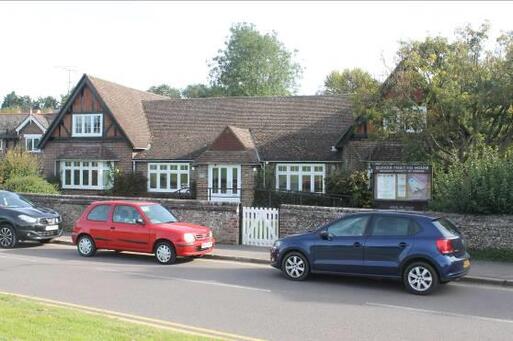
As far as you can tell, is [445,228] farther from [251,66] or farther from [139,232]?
[251,66]

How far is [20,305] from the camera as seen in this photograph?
812 centimetres

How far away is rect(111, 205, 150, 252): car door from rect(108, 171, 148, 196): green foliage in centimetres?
1756

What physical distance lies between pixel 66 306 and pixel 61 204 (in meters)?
13.2

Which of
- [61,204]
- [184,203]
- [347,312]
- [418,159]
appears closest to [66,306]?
[347,312]

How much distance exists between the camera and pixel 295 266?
11922 mm

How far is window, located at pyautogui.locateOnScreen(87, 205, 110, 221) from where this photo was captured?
49.9 ft

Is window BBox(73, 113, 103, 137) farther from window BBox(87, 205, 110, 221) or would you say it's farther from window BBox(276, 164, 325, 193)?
window BBox(87, 205, 110, 221)

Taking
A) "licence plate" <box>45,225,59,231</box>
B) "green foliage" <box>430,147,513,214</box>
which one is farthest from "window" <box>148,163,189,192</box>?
"green foliage" <box>430,147,513,214</box>

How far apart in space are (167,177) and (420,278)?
23.9m

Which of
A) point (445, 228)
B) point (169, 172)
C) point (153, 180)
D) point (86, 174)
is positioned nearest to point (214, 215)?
point (445, 228)

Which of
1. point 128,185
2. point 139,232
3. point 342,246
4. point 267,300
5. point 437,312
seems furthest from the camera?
point 128,185

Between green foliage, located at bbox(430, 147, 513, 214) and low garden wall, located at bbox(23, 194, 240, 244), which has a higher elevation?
green foliage, located at bbox(430, 147, 513, 214)

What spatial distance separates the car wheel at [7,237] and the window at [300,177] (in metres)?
16.0

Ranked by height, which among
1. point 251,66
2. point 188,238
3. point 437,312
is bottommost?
point 437,312
